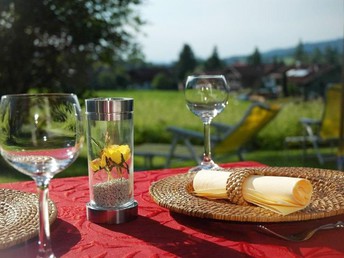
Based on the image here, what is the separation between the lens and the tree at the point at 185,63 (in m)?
6.02

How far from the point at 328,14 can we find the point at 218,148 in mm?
2424

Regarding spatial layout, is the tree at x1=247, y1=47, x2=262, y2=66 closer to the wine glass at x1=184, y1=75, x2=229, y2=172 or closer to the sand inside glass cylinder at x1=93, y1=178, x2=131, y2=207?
the wine glass at x1=184, y1=75, x2=229, y2=172

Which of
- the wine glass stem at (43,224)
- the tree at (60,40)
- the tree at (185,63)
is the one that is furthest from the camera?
the tree at (185,63)

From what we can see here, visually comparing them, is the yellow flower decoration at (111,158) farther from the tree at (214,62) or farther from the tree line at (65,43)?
the tree at (214,62)

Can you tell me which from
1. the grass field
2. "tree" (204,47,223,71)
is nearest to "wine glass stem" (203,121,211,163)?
the grass field

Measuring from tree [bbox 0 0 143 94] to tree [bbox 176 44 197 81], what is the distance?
0.84 meters

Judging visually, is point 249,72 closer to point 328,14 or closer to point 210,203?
point 328,14

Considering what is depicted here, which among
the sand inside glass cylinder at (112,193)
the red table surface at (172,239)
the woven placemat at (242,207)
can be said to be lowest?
the red table surface at (172,239)

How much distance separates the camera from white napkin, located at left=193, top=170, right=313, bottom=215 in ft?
3.03

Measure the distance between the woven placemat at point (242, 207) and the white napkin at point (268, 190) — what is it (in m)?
0.01

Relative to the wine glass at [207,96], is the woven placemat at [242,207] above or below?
below

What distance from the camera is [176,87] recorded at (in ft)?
20.4

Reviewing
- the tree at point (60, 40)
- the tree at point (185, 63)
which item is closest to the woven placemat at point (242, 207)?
the tree at point (60, 40)

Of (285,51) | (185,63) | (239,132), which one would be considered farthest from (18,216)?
(285,51)
